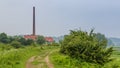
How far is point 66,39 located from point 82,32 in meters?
2.20

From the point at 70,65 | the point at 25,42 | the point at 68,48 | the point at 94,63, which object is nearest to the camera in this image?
the point at 70,65

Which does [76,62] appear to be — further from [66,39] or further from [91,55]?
[66,39]

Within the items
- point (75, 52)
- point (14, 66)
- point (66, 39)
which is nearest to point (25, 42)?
point (66, 39)

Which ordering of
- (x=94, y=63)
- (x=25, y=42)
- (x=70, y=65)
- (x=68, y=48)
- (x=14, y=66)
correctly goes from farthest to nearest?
(x=25, y=42), (x=68, y=48), (x=94, y=63), (x=70, y=65), (x=14, y=66)

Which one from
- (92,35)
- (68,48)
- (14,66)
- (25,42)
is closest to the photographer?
(14,66)

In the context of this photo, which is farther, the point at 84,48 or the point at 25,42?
the point at 25,42

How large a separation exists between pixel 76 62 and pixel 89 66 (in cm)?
138

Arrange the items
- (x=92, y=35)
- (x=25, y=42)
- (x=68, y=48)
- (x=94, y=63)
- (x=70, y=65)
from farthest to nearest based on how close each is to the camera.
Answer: (x=25, y=42) → (x=92, y=35) → (x=68, y=48) → (x=94, y=63) → (x=70, y=65)

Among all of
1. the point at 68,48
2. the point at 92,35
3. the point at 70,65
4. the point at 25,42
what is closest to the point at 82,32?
the point at 92,35

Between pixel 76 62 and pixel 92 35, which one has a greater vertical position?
pixel 92 35

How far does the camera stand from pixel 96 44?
3631 cm

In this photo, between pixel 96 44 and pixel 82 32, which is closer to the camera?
pixel 96 44

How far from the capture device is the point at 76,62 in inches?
1312

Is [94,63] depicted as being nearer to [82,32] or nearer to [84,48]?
[84,48]
